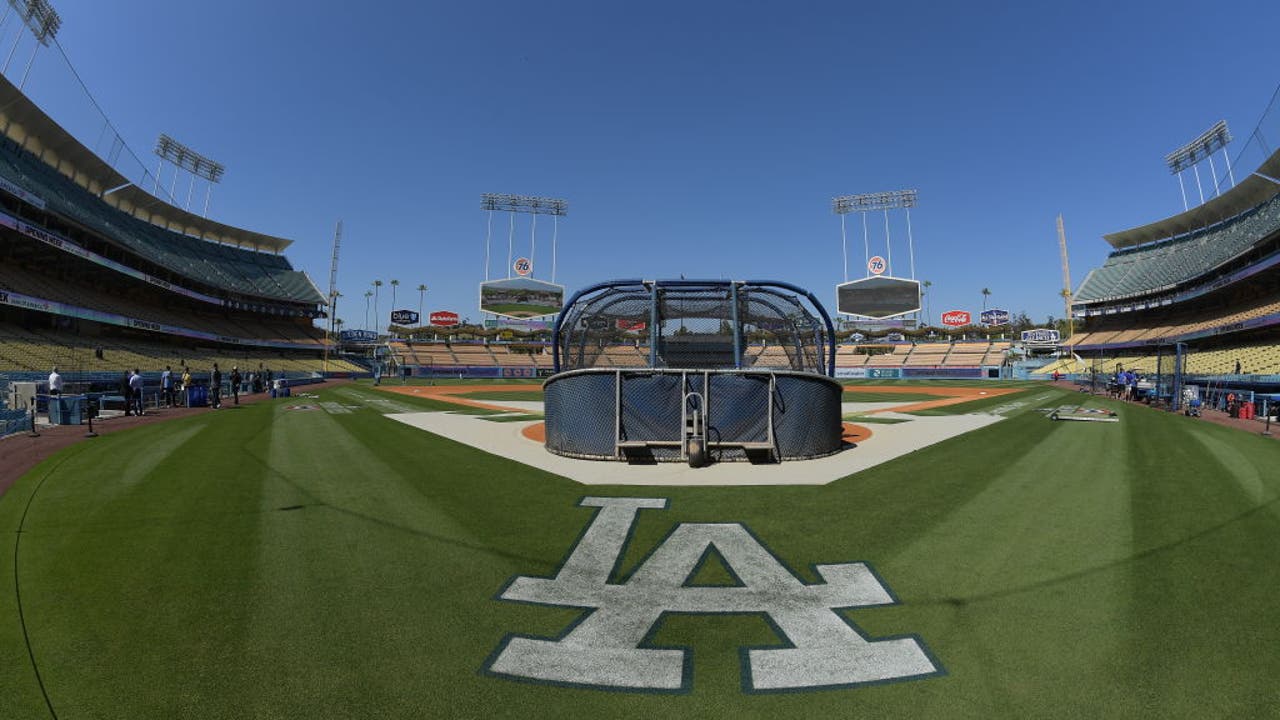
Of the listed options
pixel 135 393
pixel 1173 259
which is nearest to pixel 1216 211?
pixel 1173 259

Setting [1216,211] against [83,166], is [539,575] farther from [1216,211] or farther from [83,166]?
[1216,211]

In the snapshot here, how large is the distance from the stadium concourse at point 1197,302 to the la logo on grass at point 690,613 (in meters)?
25.5

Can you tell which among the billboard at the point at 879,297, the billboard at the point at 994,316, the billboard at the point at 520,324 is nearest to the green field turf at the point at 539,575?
the billboard at the point at 520,324

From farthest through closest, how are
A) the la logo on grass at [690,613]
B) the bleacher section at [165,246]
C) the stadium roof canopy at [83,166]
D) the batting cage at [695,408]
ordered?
the stadium roof canopy at [83,166]
the bleacher section at [165,246]
the batting cage at [695,408]
the la logo on grass at [690,613]

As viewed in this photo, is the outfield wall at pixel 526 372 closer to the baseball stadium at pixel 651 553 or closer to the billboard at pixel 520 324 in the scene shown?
the billboard at pixel 520 324

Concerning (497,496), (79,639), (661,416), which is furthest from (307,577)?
(661,416)

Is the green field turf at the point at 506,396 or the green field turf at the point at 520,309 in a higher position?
the green field turf at the point at 520,309

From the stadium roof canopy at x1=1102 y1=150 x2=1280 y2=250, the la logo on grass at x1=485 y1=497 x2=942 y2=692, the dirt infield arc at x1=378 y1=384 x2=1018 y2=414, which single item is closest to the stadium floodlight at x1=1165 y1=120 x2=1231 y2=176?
the stadium roof canopy at x1=1102 y1=150 x2=1280 y2=250

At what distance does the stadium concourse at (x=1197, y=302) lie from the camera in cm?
3344

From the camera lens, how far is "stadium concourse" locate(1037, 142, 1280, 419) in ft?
110

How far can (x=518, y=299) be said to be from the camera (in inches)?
3248

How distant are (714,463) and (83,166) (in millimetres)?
65908

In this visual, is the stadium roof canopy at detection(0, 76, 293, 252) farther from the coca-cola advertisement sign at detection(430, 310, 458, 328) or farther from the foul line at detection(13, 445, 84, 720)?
the foul line at detection(13, 445, 84, 720)

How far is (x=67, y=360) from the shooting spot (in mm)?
29422
